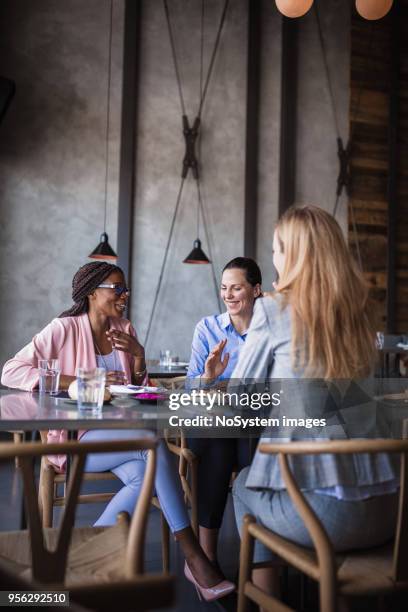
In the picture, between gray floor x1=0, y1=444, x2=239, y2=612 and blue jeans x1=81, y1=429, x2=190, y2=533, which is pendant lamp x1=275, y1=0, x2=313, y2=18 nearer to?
blue jeans x1=81, y1=429, x2=190, y2=533

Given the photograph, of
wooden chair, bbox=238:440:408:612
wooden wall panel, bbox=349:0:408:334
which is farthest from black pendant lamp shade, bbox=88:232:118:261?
wooden chair, bbox=238:440:408:612

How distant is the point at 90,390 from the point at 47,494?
639 mm

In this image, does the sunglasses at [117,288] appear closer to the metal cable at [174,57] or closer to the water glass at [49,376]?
the water glass at [49,376]

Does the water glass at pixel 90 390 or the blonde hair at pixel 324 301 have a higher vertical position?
the blonde hair at pixel 324 301

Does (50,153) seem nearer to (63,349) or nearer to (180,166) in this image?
(180,166)

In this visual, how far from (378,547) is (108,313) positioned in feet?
5.07

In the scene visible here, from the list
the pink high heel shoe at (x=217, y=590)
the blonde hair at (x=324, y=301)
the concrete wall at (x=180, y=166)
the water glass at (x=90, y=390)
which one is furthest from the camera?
the concrete wall at (x=180, y=166)

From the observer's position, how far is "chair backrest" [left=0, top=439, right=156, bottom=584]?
4.11 ft

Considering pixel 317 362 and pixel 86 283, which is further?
pixel 86 283

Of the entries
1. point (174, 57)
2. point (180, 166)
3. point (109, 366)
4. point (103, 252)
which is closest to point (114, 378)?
point (109, 366)

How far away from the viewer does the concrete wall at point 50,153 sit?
249 inches

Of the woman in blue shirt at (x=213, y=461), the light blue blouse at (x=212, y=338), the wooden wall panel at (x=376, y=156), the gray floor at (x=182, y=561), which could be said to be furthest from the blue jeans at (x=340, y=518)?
the wooden wall panel at (x=376, y=156)

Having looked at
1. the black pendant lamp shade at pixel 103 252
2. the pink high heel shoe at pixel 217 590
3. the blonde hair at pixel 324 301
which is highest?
the black pendant lamp shade at pixel 103 252

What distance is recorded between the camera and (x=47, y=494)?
227 centimetres
